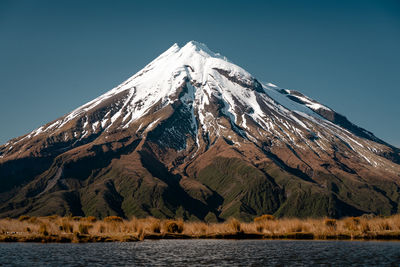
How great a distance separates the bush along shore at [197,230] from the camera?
45.5 m

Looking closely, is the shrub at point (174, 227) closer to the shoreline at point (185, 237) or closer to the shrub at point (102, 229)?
the shoreline at point (185, 237)

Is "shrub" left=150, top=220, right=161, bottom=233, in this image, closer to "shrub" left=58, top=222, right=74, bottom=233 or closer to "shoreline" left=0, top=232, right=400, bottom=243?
"shoreline" left=0, top=232, right=400, bottom=243

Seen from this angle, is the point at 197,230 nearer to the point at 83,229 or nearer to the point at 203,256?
the point at 83,229

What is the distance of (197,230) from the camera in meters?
52.3

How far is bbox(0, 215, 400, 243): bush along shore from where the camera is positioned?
45.5 metres

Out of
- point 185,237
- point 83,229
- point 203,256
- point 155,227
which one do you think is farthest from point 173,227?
point 203,256

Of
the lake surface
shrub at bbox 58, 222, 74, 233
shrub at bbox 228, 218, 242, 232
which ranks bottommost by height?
the lake surface

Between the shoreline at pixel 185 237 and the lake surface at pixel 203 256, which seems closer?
the lake surface at pixel 203 256

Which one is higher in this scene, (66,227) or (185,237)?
(66,227)

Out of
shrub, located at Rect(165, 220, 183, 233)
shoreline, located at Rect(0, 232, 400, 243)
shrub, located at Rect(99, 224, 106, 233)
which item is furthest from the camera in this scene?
shrub, located at Rect(165, 220, 183, 233)

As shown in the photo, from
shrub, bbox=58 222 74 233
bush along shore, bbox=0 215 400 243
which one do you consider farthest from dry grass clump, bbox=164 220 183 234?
shrub, bbox=58 222 74 233

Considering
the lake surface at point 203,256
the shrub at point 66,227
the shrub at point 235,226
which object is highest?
the shrub at point 66,227

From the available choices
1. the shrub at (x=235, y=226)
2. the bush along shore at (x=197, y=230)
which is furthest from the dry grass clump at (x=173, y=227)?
the shrub at (x=235, y=226)

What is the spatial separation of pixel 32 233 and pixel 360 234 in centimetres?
3625
